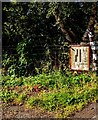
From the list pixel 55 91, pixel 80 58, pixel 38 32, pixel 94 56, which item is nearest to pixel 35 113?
pixel 55 91

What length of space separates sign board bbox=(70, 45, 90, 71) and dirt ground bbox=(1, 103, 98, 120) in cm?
305

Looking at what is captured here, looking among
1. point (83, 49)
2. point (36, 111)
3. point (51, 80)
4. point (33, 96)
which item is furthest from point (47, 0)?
point (36, 111)

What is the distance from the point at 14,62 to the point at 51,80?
2679 millimetres

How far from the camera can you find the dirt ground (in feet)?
23.1

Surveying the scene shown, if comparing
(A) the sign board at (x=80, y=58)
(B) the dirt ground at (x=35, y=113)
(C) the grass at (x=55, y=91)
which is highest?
(A) the sign board at (x=80, y=58)

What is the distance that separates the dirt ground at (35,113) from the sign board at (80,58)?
3.05m

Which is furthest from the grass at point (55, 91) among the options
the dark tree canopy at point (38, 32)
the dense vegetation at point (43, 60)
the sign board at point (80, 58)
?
the dark tree canopy at point (38, 32)

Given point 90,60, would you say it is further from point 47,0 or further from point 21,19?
point 21,19

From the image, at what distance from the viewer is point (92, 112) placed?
23.1 feet

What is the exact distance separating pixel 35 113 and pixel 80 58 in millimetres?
3609

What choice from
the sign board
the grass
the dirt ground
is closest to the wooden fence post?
the sign board

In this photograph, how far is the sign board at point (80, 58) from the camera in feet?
34.4

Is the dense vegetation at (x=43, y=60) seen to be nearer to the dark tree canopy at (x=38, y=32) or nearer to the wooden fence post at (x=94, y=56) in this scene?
the dark tree canopy at (x=38, y=32)

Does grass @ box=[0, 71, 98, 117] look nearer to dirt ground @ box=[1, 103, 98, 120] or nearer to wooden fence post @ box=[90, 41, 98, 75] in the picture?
dirt ground @ box=[1, 103, 98, 120]
